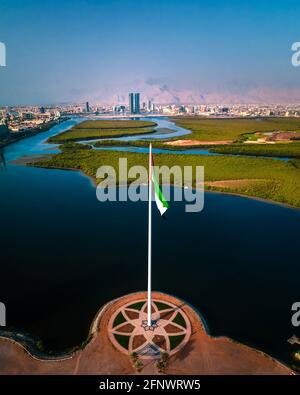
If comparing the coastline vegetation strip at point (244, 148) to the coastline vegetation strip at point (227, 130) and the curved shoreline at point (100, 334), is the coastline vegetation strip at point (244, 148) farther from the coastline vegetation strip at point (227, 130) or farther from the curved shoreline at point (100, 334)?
the curved shoreline at point (100, 334)

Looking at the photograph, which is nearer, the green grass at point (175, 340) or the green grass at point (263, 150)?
the green grass at point (175, 340)

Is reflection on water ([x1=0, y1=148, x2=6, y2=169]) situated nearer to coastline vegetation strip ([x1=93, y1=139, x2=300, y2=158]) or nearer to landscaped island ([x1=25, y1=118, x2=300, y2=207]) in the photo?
landscaped island ([x1=25, y1=118, x2=300, y2=207])

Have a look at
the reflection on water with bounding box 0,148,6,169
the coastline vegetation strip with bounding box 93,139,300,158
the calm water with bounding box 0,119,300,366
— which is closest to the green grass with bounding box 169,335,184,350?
the calm water with bounding box 0,119,300,366

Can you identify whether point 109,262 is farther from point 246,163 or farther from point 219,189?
point 246,163

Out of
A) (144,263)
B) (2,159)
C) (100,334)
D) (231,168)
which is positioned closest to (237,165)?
(231,168)

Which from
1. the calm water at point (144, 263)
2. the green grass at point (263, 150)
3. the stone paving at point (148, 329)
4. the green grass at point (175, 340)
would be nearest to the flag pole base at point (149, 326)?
the stone paving at point (148, 329)

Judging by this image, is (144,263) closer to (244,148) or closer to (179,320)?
(179,320)

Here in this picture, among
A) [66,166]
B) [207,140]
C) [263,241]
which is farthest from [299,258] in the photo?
[207,140]
